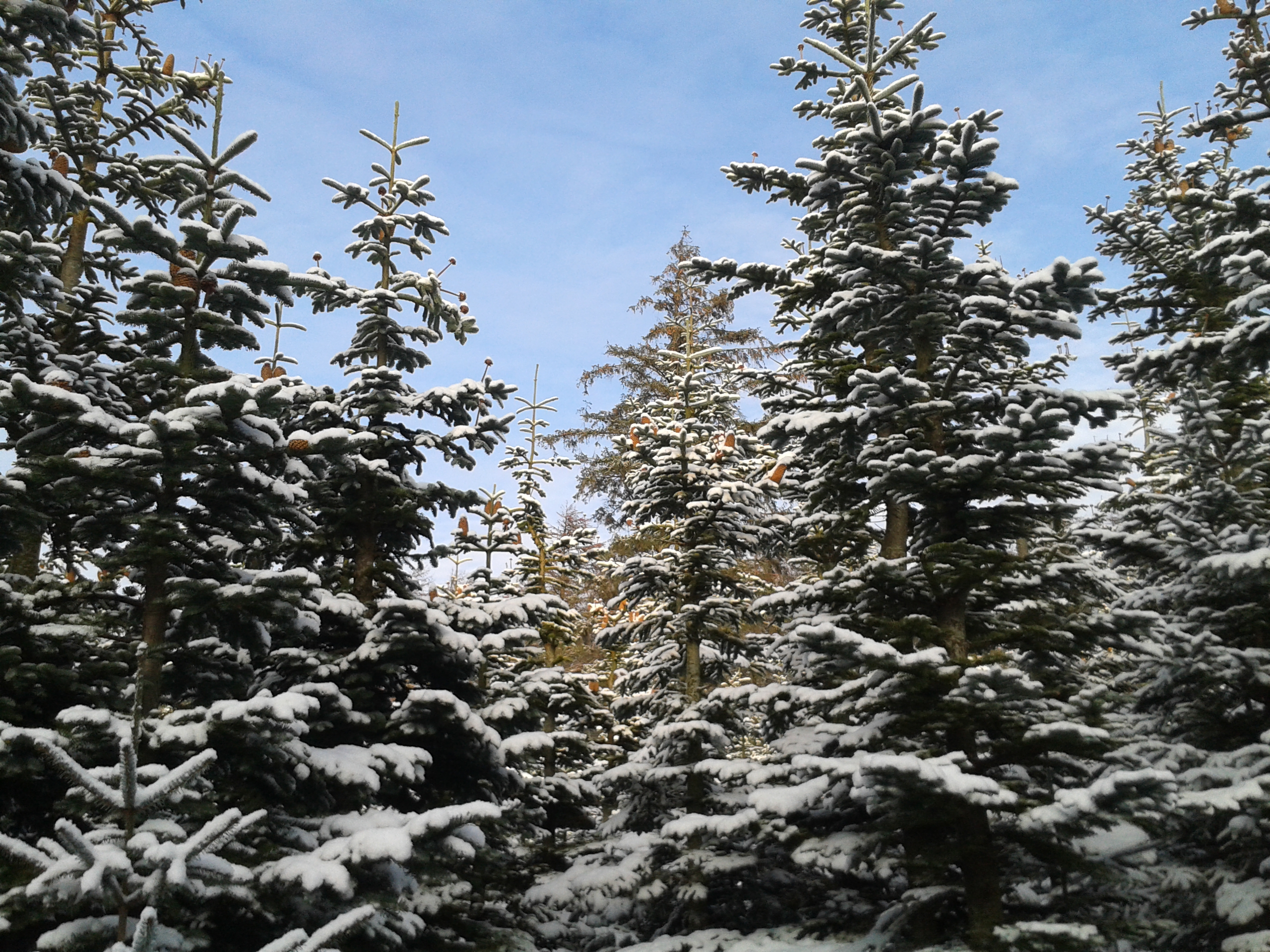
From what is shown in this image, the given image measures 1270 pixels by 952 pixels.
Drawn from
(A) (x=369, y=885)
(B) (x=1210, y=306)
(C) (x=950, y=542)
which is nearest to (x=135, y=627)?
(A) (x=369, y=885)

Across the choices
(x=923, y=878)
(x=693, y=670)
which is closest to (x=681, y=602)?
(x=693, y=670)

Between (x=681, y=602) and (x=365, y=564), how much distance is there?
4628 millimetres

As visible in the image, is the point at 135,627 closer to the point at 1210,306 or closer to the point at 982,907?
the point at 982,907

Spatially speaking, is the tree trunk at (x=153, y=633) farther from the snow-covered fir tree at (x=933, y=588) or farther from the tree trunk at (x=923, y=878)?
the tree trunk at (x=923, y=878)

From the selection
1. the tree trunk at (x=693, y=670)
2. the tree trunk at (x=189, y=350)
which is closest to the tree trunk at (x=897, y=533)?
the tree trunk at (x=693, y=670)

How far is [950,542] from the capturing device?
821 cm

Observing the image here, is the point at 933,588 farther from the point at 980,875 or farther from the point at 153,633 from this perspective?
the point at 153,633

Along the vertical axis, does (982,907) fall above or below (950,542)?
below

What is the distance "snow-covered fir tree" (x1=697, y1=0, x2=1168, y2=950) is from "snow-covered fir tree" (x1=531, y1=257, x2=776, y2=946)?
3.08 feet

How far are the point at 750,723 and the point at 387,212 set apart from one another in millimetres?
11774

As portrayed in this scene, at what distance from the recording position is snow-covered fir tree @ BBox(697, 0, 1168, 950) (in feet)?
23.9

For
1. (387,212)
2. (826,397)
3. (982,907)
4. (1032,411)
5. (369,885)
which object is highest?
(387,212)

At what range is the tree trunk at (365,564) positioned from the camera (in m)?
9.88

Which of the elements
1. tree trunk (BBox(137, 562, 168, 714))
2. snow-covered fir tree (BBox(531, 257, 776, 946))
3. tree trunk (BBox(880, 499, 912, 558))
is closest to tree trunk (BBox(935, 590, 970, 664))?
tree trunk (BBox(880, 499, 912, 558))
